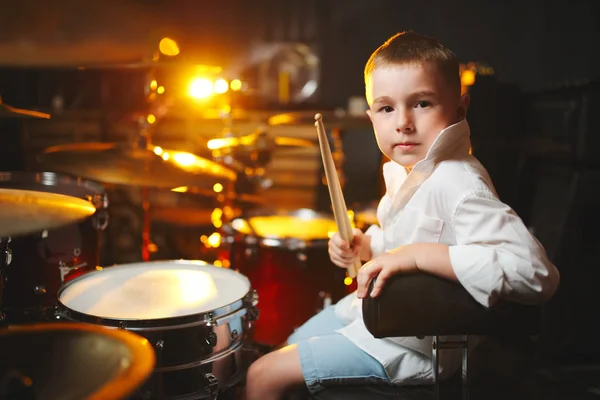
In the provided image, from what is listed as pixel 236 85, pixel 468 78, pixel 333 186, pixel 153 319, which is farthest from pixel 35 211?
pixel 468 78

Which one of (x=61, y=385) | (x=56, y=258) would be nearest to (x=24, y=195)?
(x=56, y=258)

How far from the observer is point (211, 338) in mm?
1160

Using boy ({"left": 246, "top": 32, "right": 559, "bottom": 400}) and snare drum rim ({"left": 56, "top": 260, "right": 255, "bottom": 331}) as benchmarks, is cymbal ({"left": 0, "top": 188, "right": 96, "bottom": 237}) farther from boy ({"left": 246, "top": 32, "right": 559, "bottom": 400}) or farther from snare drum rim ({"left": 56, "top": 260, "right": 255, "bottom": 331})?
boy ({"left": 246, "top": 32, "right": 559, "bottom": 400})

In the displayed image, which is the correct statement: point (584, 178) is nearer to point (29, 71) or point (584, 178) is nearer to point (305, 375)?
point (305, 375)

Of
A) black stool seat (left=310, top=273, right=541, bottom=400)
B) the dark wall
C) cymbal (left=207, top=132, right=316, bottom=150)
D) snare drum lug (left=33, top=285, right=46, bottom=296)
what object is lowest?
snare drum lug (left=33, top=285, right=46, bottom=296)

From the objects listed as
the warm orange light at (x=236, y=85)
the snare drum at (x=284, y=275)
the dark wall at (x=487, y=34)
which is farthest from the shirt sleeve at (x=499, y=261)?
the dark wall at (x=487, y=34)

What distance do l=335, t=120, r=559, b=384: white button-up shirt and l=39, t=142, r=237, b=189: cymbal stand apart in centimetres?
73

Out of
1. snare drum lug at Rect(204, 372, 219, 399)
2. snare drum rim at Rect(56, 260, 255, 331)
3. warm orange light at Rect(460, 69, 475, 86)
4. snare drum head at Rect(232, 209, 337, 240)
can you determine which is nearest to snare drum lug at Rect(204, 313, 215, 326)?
snare drum rim at Rect(56, 260, 255, 331)

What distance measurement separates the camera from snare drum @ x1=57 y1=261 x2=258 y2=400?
1.11m

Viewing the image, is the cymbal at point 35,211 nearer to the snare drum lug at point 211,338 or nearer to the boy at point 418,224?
the snare drum lug at point 211,338

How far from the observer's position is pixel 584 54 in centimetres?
385

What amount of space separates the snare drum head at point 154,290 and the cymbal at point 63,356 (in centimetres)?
34

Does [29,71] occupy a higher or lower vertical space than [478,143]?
higher

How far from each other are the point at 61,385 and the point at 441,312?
55 cm
